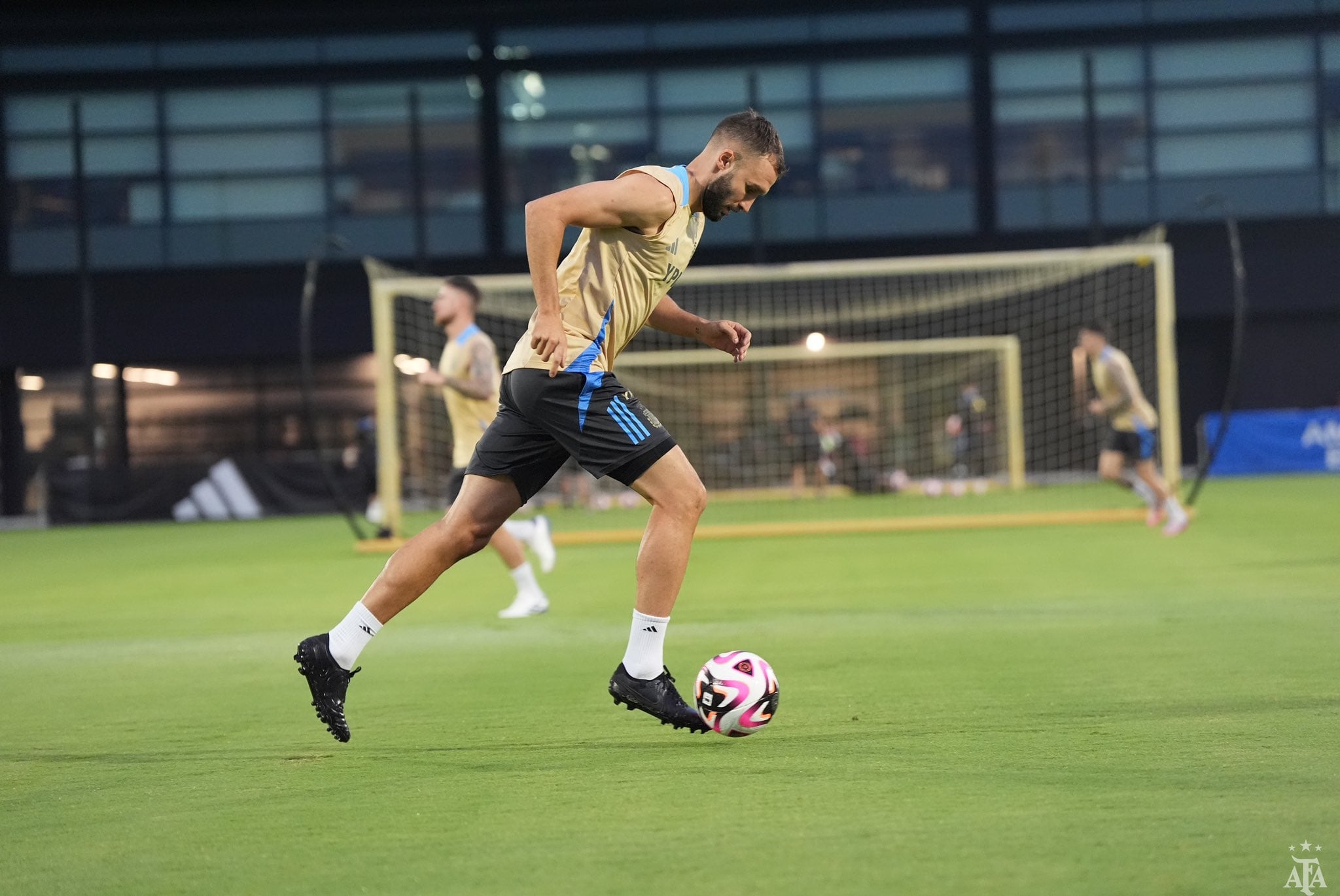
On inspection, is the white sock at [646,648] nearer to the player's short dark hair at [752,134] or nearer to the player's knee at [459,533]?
the player's knee at [459,533]

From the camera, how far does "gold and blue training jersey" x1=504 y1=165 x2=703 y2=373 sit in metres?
5.04

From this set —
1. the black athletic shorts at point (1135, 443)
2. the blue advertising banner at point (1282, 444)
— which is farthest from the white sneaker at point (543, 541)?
the blue advertising banner at point (1282, 444)

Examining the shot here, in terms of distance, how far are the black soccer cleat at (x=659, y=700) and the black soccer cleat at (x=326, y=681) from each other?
0.92 metres

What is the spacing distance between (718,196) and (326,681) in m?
2.17

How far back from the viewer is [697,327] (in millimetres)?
5715

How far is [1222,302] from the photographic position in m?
30.6

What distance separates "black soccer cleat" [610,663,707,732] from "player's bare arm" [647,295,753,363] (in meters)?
1.36

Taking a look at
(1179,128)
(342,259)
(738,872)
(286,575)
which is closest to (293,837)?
(738,872)

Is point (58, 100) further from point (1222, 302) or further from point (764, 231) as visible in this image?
point (1222, 302)

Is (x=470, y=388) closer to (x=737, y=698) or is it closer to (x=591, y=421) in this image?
(x=591, y=421)

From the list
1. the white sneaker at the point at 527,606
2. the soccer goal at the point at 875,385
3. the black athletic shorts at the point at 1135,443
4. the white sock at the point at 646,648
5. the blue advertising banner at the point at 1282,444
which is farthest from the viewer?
the blue advertising banner at the point at 1282,444

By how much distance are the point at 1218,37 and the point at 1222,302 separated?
19.3ft

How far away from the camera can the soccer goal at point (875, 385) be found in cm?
2564

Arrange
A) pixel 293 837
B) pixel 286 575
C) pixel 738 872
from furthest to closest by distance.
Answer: pixel 286 575 → pixel 293 837 → pixel 738 872
